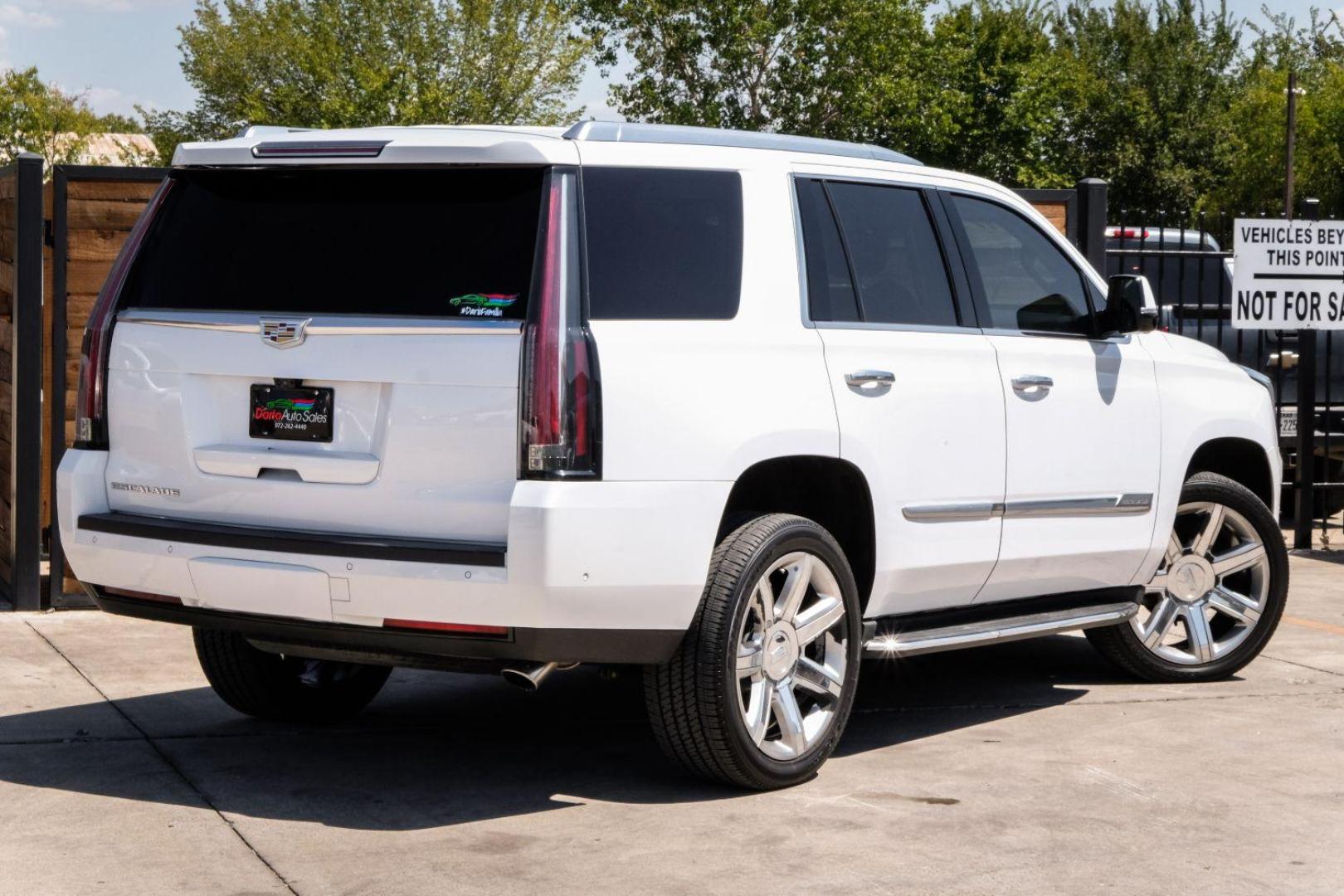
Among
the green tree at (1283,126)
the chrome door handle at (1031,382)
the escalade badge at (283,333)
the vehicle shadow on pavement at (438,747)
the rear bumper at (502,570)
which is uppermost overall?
the green tree at (1283,126)

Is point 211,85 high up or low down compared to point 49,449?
up

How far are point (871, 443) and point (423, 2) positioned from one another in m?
56.9

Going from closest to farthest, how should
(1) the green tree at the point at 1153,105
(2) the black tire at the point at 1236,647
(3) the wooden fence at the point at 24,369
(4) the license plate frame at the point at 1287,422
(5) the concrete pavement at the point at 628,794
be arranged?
(5) the concrete pavement at the point at 628,794 → (2) the black tire at the point at 1236,647 → (3) the wooden fence at the point at 24,369 → (4) the license plate frame at the point at 1287,422 → (1) the green tree at the point at 1153,105

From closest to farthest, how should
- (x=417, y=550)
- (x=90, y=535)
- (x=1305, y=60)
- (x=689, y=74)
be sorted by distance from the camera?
1. (x=417, y=550)
2. (x=90, y=535)
3. (x=689, y=74)
4. (x=1305, y=60)

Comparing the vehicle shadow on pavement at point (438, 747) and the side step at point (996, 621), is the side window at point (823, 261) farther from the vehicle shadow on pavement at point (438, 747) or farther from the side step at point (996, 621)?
the vehicle shadow on pavement at point (438, 747)

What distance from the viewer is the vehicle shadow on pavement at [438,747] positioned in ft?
A: 18.1

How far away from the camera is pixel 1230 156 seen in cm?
5919

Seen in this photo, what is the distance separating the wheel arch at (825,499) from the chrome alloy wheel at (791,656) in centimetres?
24

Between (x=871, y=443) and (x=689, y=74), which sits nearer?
(x=871, y=443)

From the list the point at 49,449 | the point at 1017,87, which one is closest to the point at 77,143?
the point at 1017,87

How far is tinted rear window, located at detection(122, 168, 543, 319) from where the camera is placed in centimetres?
516

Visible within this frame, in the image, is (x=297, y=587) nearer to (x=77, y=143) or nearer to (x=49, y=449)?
(x=49, y=449)

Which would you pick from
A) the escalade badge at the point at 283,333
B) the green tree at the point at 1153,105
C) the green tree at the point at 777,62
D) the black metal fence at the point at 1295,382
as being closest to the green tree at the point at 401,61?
the green tree at the point at 777,62

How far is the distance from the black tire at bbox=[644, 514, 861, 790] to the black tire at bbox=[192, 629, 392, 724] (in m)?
1.51
